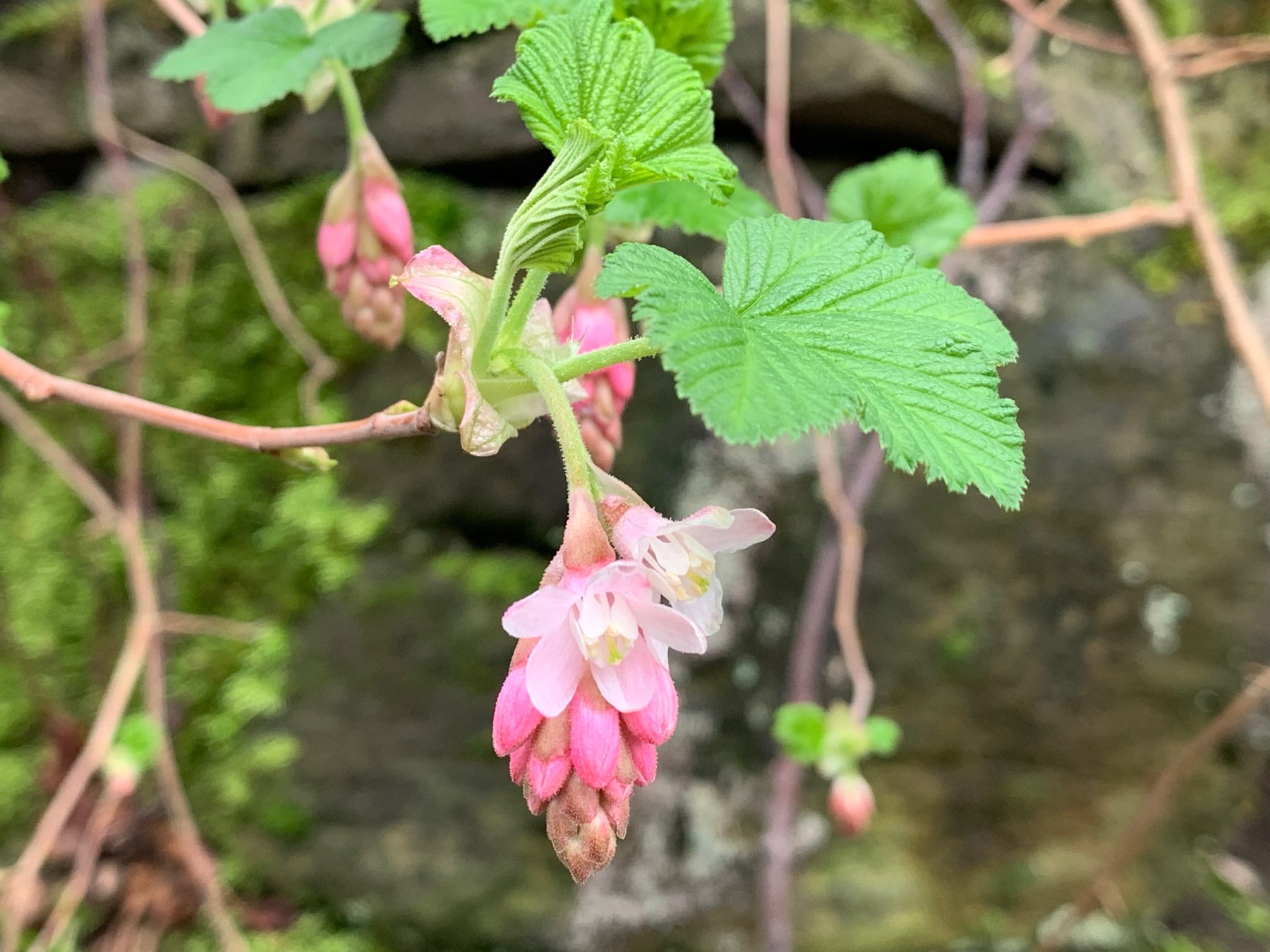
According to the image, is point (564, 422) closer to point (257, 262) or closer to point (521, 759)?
point (521, 759)

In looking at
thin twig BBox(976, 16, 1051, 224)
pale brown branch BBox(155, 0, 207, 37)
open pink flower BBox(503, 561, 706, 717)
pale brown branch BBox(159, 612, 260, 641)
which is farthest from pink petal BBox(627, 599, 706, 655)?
pale brown branch BBox(159, 612, 260, 641)

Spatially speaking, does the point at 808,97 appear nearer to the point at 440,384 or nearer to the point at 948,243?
the point at 948,243

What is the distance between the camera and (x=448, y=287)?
1.10 ft

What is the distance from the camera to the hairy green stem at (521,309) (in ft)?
1.06

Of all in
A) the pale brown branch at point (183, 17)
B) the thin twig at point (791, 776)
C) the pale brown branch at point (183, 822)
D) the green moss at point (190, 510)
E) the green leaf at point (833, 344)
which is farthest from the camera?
the green moss at point (190, 510)

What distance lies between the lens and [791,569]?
1188mm

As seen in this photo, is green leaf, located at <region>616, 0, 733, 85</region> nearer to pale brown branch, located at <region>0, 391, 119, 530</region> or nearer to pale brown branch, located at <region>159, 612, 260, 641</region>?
pale brown branch, located at <region>0, 391, 119, 530</region>

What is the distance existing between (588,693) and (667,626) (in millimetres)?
37

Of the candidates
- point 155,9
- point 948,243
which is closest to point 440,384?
point 948,243

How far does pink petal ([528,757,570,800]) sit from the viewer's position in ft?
0.97

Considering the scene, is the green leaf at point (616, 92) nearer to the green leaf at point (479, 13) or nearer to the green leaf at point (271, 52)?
the green leaf at point (479, 13)

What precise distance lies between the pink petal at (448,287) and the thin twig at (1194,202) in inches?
35.2

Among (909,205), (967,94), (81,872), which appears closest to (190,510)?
(81,872)

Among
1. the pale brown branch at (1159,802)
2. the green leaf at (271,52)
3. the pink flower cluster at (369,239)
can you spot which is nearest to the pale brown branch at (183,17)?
the green leaf at (271,52)
